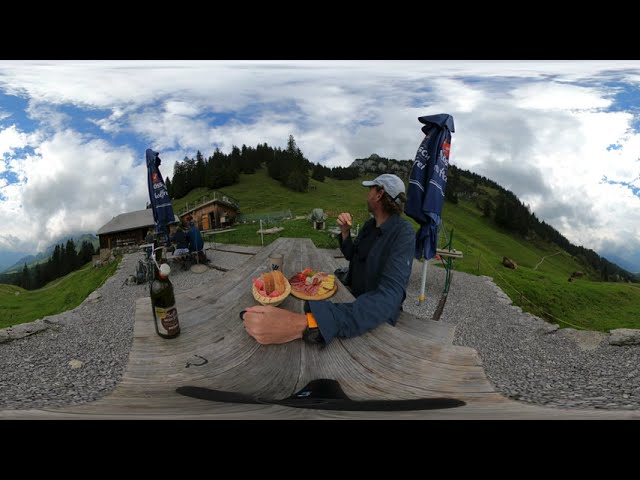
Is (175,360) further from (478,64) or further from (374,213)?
(478,64)

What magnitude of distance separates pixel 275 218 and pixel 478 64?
1.44m

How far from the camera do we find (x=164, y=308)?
1.20m

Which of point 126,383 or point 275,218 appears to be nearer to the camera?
point 126,383

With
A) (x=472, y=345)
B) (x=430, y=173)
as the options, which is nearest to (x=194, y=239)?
(x=430, y=173)

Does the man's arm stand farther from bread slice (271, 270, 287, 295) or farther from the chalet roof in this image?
the chalet roof

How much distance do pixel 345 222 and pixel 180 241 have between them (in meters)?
0.88

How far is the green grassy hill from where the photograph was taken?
1331mm

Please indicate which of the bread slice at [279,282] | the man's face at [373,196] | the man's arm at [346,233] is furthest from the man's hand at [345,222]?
the bread slice at [279,282]

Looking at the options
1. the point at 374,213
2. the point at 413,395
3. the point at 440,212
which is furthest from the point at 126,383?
the point at 440,212

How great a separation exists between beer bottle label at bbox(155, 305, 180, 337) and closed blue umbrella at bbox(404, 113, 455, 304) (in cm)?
123

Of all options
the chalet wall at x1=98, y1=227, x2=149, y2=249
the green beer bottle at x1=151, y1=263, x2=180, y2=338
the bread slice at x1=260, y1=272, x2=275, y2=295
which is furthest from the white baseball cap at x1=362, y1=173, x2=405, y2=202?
the chalet wall at x1=98, y1=227, x2=149, y2=249

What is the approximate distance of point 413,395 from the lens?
108 cm

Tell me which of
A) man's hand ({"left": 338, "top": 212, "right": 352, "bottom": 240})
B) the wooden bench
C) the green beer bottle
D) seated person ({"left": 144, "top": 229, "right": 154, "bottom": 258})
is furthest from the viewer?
man's hand ({"left": 338, "top": 212, "right": 352, "bottom": 240})

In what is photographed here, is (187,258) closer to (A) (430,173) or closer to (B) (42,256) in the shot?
(B) (42,256)
